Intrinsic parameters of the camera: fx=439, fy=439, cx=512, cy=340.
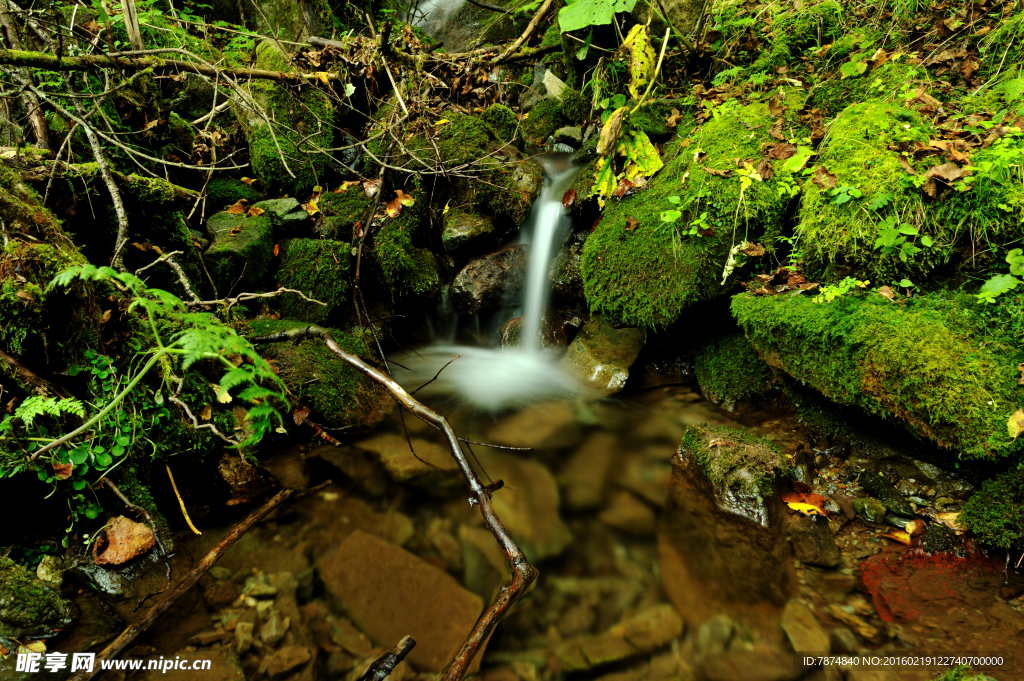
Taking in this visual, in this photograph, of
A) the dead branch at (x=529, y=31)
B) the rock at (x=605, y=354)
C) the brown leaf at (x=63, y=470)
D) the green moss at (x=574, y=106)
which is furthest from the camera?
the green moss at (x=574, y=106)

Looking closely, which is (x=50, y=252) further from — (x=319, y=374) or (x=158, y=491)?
(x=319, y=374)

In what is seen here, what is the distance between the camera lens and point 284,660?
2035 millimetres

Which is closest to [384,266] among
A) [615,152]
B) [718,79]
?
[615,152]

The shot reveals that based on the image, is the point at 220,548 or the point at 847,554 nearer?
the point at 220,548

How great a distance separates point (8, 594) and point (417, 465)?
6.61ft

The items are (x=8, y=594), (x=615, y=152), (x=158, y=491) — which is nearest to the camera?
(x=8, y=594)

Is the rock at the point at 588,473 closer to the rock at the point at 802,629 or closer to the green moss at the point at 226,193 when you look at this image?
the rock at the point at 802,629

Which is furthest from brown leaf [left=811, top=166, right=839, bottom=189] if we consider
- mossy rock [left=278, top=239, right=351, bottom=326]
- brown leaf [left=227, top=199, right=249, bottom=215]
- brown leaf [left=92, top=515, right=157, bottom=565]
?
brown leaf [left=227, top=199, right=249, bottom=215]

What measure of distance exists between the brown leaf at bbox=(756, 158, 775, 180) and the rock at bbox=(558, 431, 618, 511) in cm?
247

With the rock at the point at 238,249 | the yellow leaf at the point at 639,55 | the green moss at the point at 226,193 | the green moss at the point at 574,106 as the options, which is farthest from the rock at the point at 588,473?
the green moss at the point at 574,106

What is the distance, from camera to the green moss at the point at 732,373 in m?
3.94

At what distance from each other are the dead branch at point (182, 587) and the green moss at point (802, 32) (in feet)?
19.7

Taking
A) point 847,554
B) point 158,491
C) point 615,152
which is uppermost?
point 615,152

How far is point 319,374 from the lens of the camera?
3.58 meters
